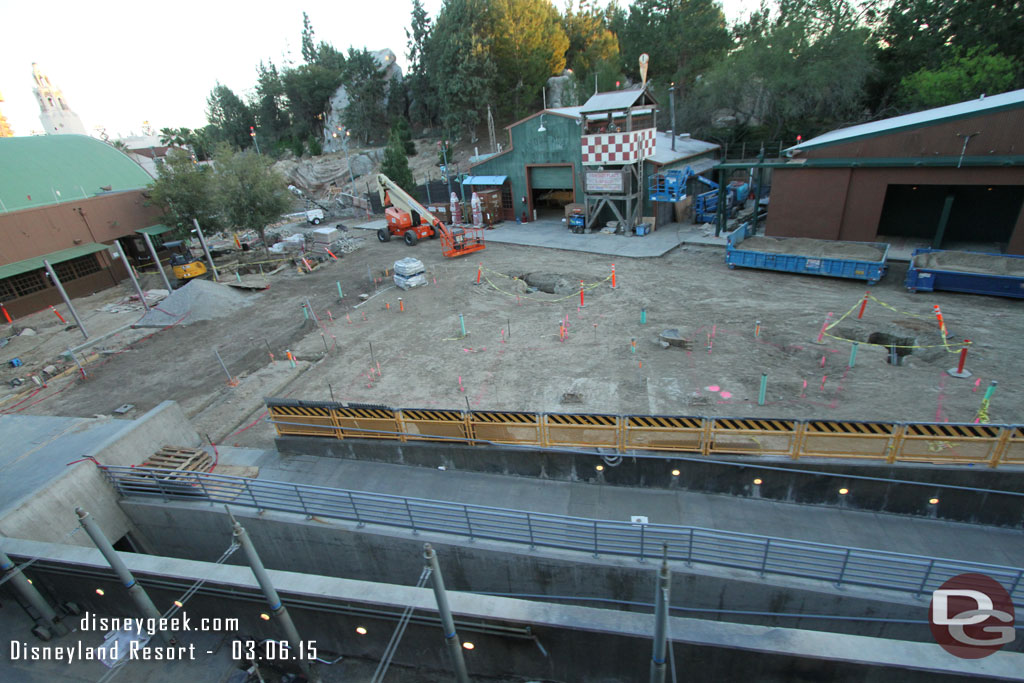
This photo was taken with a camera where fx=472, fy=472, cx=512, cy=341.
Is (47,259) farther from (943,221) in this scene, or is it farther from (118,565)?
(943,221)

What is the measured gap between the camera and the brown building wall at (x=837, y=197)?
1961 cm

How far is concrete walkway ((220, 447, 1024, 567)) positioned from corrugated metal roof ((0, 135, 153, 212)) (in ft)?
84.2

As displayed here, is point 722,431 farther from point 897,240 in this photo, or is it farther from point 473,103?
point 473,103

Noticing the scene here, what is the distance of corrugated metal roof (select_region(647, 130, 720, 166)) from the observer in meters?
28.8

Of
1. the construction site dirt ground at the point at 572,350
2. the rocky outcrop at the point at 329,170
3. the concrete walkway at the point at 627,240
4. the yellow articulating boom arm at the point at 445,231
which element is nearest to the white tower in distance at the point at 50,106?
the rocky outcrop at the point at 329,170

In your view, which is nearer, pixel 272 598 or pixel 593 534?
pixel 272 598

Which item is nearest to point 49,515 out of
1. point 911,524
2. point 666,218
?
point 911,524

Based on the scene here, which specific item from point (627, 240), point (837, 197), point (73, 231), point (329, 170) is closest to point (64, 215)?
point (73, 231)

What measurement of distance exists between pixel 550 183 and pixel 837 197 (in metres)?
17.0

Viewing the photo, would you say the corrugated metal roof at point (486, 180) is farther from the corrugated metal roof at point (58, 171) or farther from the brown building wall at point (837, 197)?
the corrugated metal roof at point (58, 171)

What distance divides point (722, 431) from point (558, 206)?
3132 centimetres

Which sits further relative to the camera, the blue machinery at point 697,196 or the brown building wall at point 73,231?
the blue machinery at point 697,196

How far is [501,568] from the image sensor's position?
895cm

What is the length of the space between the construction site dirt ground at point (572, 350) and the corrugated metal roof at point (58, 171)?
8191 millimetres
